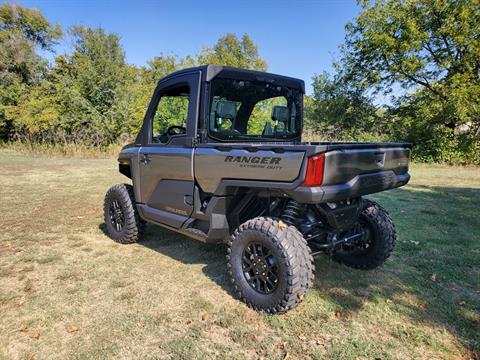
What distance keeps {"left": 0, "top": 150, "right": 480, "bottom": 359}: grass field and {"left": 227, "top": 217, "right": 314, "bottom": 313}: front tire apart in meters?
0.16

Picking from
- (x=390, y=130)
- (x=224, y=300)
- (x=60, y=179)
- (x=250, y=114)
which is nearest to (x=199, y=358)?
(x=224, y=300)

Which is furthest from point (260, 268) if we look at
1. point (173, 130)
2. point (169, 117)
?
point (169, 117)

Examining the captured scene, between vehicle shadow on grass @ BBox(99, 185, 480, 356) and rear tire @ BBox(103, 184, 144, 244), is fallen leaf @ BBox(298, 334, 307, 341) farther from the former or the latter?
rear tire @ BBox(103, 184, 144, 244)

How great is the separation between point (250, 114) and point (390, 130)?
745 inches

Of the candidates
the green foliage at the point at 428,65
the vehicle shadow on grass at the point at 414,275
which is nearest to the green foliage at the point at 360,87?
the green foliage at the point at 428,65

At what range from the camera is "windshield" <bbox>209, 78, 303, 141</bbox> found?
3463 mm

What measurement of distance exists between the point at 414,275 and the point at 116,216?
12.3ft

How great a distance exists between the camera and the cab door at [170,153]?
136 inches

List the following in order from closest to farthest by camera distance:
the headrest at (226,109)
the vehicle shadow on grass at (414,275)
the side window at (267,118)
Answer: the vehicle shadow on grass at (414,275), the headrest at (226,109), the side window at (267,118)

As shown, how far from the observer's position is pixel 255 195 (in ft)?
10.7

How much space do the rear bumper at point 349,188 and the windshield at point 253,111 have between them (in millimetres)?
1199

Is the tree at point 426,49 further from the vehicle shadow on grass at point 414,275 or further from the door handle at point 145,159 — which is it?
the door handle at point 145,159

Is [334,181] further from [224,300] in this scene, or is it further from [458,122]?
[458,122]

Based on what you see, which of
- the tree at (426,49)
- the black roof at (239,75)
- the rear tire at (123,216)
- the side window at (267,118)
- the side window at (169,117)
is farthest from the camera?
the tree at (426,49)
